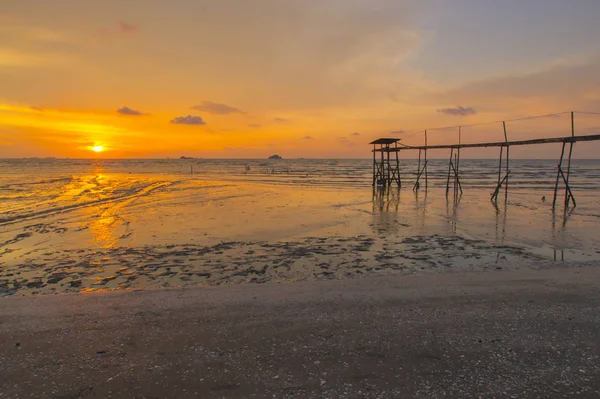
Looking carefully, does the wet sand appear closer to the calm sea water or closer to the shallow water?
A: the shallow water

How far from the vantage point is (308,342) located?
4406mm

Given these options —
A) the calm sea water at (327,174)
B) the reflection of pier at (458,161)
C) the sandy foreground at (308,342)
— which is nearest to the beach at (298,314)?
the sandy foreground at (308,342)

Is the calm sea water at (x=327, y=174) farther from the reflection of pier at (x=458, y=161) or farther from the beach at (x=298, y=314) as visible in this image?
the beach at (x=298, y=314)

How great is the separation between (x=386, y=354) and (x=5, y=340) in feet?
16.1

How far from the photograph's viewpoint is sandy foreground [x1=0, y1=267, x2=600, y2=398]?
3.54 meters

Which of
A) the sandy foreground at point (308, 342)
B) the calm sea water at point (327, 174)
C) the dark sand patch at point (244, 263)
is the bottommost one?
the dark sand patch at point (244, 263)

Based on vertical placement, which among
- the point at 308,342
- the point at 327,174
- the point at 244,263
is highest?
the point at 327,174

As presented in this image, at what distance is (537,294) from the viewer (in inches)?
238

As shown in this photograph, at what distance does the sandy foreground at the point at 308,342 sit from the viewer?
354 centimetres

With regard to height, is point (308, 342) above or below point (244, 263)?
above

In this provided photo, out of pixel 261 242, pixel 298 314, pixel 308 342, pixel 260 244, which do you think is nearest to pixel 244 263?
pixel 260 244

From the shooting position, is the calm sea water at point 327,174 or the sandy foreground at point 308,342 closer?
the sandy foreground at point 308,342

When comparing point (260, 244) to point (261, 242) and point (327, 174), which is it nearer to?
Answer: point (261, 242)

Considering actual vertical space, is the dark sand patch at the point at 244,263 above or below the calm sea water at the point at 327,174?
below
